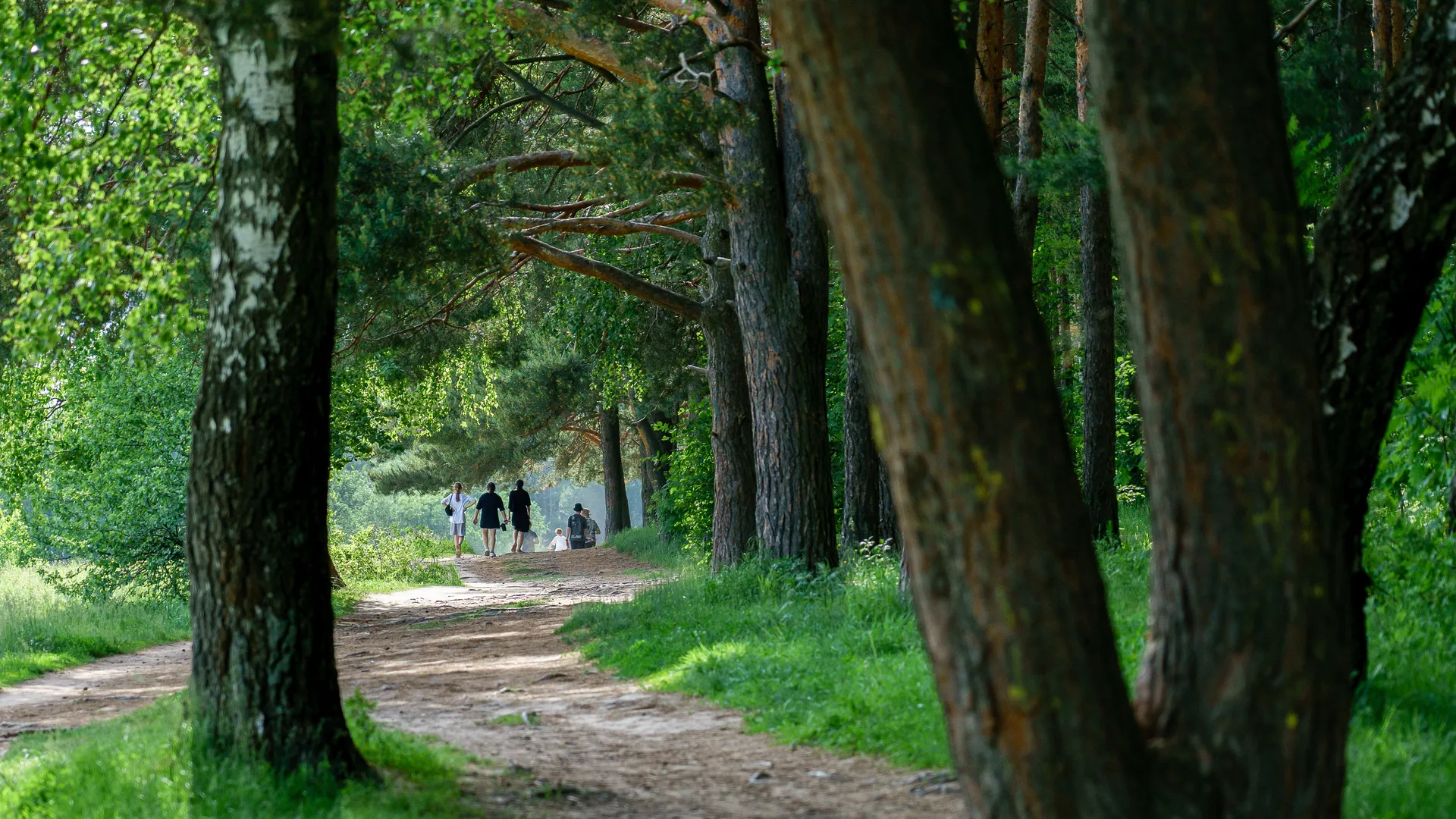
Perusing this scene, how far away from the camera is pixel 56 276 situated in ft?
22.7

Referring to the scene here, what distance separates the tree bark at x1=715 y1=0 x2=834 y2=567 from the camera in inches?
507

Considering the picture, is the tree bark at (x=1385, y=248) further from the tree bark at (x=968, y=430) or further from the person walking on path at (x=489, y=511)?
the person walking on path at (x=489, y=511)

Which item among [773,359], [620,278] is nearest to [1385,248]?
[773,359]

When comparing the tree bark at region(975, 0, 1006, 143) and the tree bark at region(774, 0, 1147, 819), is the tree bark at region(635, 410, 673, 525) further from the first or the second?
→ the tree bark at region(774, 0, 1147, 819)

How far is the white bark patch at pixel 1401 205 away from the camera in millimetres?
4785

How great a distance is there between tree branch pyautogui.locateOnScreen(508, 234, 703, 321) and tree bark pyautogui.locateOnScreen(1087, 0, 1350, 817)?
1183 centimetres

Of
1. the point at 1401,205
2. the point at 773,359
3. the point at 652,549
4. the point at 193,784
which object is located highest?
the point at 773,359

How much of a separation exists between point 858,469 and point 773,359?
2.46 metres

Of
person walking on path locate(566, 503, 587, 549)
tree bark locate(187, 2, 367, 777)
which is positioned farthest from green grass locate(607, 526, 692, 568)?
tree bark locate(187, 2, 367, 777)

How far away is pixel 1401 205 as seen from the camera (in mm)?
4801

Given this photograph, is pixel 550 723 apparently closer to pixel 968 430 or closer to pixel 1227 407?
pixel 968 430

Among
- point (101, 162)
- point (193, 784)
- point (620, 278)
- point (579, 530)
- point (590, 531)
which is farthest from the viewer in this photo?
point (590, 531)

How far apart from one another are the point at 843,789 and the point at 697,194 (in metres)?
9.33

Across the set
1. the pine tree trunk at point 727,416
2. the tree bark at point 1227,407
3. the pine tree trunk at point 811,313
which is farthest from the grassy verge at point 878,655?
the pine tree trunk at point 727,416
